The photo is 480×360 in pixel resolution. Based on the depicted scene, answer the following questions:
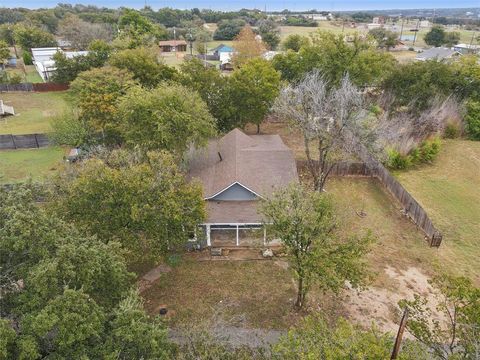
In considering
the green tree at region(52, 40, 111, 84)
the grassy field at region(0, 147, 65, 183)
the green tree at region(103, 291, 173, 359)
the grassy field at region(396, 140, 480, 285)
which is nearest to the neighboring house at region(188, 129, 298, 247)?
the green tree at region(103, 291, 173, 359)

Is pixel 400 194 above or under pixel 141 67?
under

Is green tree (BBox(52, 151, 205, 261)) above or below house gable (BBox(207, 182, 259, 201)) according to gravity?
above

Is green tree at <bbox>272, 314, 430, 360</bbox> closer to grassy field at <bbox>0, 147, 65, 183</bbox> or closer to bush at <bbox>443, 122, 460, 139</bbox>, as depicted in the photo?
grassy field at <bbox>0, 147, 65, 183</bbox>

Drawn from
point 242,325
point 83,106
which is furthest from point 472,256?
point 83,106

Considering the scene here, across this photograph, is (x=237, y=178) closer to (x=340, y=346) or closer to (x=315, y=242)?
(x=315, y=242)

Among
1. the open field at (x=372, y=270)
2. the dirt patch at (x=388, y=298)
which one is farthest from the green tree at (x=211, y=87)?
the dirt patch at (x=388, y=298)

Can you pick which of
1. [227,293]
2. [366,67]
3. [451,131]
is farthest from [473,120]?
[227,293]
